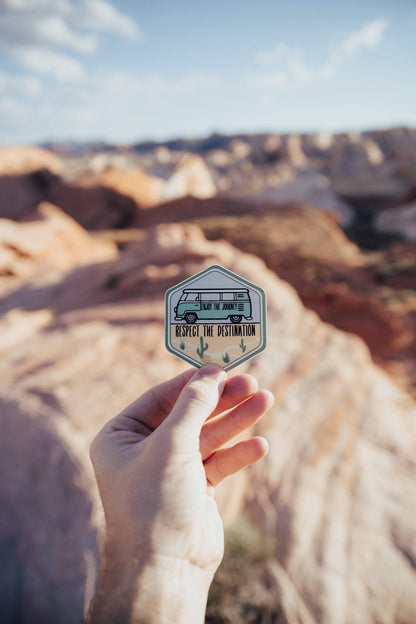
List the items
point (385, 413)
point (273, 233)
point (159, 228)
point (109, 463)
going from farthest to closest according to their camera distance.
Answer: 1. point (273, 233)
2. point (159, 228)
3. point (385, 413)
4. point (109, 463)

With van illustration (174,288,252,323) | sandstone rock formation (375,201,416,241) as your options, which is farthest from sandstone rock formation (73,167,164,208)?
van illustration (174,288,252,323)

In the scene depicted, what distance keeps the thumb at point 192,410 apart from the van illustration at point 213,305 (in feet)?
0.92

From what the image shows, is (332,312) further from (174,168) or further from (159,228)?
(174,168)

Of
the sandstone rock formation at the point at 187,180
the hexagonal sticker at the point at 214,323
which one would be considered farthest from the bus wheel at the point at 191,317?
the sandstone rock formation at the point at 187,180

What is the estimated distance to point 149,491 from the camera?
1198 millimetres

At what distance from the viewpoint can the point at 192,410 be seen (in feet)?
4.13

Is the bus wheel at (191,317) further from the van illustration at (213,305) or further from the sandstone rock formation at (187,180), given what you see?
the sandstone rock formation at (187,180)

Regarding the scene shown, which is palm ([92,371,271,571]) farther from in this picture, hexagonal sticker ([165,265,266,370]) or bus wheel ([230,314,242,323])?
bus wheel ([230,314,242,323])

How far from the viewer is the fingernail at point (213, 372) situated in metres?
1.42

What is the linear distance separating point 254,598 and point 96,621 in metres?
1.80

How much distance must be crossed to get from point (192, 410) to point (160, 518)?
331 mm

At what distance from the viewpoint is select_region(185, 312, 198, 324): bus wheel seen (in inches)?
62.1

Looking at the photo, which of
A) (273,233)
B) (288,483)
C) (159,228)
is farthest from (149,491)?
(273,233)

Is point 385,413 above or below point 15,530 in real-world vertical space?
above
